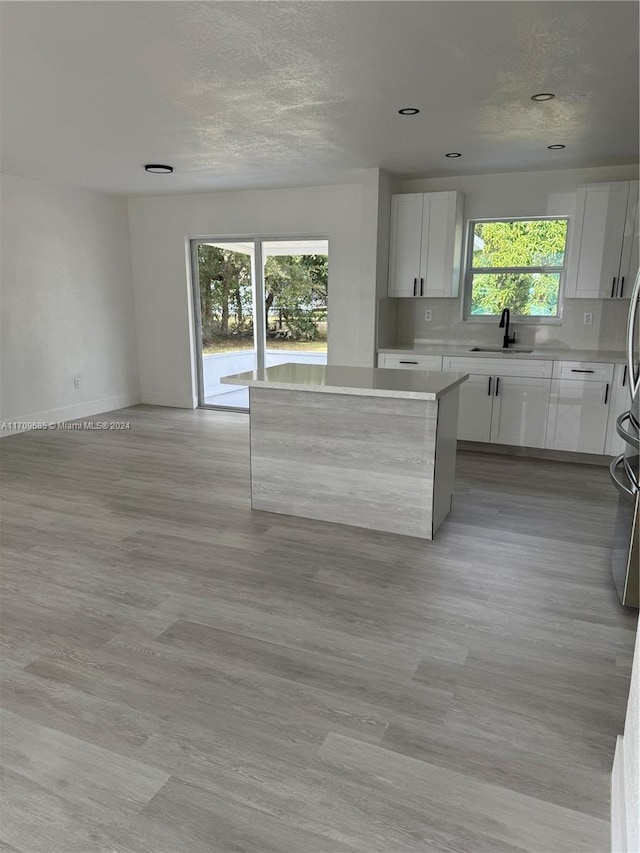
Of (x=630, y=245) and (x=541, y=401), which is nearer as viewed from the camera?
(x=630, y=245)

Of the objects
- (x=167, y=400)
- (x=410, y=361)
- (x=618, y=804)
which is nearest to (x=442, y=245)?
(x=410, y=361)

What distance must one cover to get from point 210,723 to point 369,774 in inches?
22.1

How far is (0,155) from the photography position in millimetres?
4652

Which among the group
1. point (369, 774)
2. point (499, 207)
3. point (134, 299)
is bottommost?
point (369, 774)

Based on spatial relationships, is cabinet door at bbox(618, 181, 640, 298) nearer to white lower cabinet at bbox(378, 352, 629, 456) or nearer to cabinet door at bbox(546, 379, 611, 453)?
white lower cabinet at bbox(378, 352, 629, 456)

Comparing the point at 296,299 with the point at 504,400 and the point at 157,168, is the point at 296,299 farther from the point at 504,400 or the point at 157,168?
the point at 504,400

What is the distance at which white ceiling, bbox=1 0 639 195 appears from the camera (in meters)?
2.36

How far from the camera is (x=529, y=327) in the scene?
17.9ft

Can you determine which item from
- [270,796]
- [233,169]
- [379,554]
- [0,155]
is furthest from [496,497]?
[0,155]

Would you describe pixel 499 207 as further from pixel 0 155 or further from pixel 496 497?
pixel 0 155

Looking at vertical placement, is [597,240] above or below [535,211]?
below

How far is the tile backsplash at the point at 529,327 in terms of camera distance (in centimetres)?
512

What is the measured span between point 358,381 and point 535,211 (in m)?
3.04

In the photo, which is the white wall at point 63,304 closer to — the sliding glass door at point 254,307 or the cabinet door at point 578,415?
the sliding glass door at point 254,307
